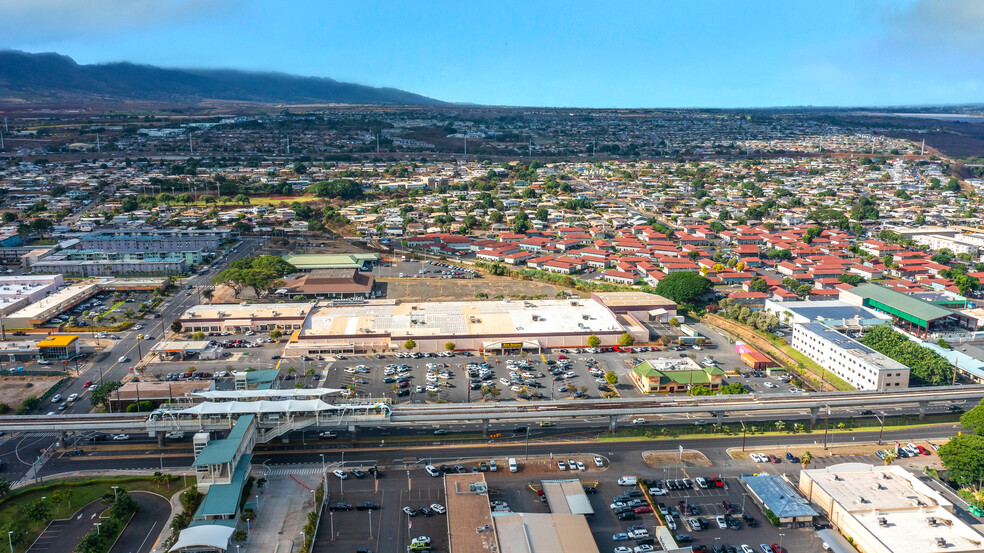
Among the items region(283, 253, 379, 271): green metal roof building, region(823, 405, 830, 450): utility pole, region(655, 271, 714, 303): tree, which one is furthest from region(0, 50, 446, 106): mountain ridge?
region(823, 405, 830, 450): utility pole

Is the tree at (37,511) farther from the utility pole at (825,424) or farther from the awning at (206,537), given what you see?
the utility pole at (825,424)

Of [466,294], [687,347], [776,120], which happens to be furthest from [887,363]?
[776,120]

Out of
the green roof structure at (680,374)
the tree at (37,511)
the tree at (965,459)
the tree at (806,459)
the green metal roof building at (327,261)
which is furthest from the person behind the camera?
the green metal roof building at (327,261)

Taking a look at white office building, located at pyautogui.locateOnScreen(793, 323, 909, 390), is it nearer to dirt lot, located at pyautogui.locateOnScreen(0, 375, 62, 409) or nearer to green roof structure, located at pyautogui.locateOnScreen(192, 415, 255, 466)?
green roof structure, located at pyautogui.locateOnScreen(192, 415, 255, 466)

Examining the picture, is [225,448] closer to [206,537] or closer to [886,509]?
[206,537]

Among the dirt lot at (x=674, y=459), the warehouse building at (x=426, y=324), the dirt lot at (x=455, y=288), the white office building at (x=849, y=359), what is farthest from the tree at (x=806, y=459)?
the dirt lot at (x=455, y=288)

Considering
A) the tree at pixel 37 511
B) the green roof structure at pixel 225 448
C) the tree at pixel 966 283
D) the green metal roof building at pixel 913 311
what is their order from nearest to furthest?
the tree at pixel 37 511
the green roof structure at pixel 225 448
the green metal roof building at pixel 913 311
the tree at pixel 966 283

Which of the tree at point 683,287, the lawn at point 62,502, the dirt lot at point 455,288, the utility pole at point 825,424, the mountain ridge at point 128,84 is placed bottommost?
the lawn at point 62,502
